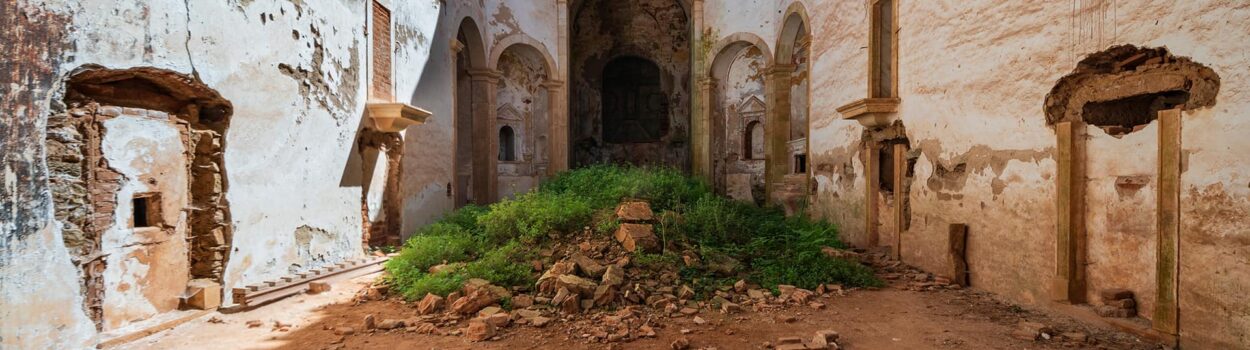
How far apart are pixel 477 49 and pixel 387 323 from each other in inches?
369

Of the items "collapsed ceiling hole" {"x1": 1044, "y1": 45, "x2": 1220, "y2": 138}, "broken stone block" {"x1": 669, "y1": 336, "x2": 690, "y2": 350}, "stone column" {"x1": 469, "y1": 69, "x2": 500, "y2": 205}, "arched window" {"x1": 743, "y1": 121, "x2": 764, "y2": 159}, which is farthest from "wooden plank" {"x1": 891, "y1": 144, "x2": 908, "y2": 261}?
"stone column" {"x1": 469, "y1": 69, "x2": 500, "y2": 205}

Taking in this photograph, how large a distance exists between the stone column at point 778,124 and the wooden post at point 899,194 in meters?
5.31

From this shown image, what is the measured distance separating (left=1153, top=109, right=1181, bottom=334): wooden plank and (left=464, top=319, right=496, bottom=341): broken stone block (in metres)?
5.01

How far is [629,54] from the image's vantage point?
1756 centimetres

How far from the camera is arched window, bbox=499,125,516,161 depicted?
49.0ft

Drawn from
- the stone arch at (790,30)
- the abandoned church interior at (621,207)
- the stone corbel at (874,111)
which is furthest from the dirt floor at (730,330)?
the stone arch at (790,30)

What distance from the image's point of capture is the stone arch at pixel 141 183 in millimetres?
4125

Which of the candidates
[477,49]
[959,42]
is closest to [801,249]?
[959,42]

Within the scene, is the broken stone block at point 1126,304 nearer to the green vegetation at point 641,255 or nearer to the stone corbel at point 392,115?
the green vegetation at point 641,255

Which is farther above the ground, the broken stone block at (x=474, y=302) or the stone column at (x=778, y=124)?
the stone column at (x=778, y=124)

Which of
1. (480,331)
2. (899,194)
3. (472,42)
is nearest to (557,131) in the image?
(472,42)

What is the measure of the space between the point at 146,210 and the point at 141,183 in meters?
0.27

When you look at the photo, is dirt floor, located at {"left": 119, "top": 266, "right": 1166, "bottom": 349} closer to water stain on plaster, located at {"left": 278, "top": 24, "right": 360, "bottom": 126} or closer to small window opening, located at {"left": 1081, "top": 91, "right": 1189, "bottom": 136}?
small window opening, located at {"left": 1081, "top": 91, "right": 1189, "bottom": 136}

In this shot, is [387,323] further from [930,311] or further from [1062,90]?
[1062,90]
